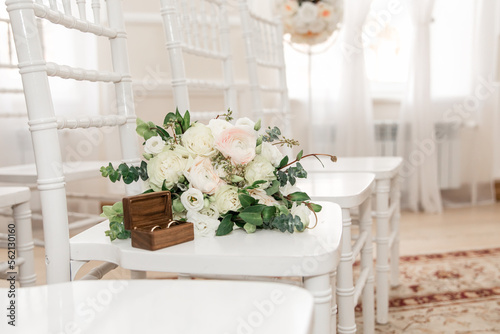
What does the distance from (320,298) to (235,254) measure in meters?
0.14

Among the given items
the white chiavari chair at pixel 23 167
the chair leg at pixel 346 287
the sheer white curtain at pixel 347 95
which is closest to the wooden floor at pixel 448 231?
the white chiavari chair at pixel 23 167

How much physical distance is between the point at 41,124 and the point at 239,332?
0.50 metres

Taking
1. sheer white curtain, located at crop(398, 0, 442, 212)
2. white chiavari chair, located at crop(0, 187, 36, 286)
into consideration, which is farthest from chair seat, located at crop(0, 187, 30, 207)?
sheer white curtain, located at crop(398, 0, 442, 212)

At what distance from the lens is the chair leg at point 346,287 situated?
122cm

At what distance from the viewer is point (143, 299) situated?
1.78ft

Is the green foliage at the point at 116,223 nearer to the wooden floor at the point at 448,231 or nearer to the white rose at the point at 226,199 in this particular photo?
the white rose at the point at 226,199

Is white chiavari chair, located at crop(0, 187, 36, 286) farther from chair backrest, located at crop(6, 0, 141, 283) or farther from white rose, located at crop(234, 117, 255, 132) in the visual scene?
white rose, located at crop(234, 117, 255, 132)

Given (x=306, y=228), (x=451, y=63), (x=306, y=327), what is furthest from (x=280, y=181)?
(x=451, y=63)

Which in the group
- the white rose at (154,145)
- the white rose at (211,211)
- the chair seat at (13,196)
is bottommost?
the chair seat at (13,196)

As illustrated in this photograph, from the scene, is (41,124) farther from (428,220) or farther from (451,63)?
(451,63)

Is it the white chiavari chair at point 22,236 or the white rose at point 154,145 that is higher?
the white rose at point 154,145

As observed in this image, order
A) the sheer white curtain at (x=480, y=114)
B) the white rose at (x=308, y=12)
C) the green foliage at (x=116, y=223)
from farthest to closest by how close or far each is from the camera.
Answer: the sheer white curtain at (x=480, y=114), the white rose at (x=308, y=12), the green foliage at (x=116, y=223)

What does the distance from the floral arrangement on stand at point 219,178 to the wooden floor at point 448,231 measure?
133 cm

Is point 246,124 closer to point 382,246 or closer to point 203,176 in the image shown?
point 203,176
